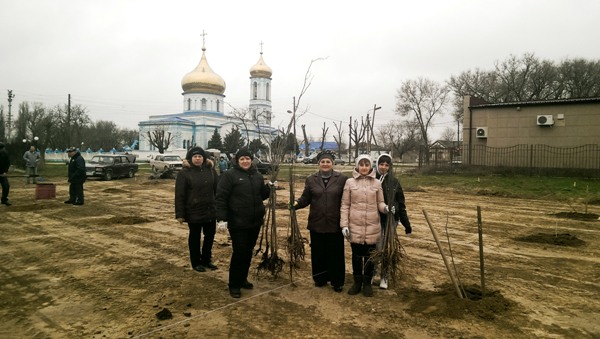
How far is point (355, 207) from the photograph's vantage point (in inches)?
177

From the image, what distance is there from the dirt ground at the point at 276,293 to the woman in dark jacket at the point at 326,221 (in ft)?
0.84

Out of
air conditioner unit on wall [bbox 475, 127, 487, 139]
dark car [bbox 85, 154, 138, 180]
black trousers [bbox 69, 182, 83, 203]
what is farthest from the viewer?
air conditioner unit on wall [bbox 475, 127, 487, 139]

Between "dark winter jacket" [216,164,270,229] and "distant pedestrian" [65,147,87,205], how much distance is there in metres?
8.90

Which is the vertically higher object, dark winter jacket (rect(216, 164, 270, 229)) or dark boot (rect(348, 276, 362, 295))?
dark winter jacket (rect(216, 164, 270, 229))

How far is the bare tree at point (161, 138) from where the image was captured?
56188mm

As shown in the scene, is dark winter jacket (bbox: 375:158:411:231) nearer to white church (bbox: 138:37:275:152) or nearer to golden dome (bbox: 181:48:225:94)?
white church (bbox: 138:37:275:152)

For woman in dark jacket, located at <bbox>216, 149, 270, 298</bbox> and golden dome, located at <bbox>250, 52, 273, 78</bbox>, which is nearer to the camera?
woman in dark jacket, located at <bbox>216, 149, 270, 298</bbox>

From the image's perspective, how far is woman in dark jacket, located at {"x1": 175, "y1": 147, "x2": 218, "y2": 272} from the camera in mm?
5230

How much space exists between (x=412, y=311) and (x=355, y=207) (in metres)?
1.27

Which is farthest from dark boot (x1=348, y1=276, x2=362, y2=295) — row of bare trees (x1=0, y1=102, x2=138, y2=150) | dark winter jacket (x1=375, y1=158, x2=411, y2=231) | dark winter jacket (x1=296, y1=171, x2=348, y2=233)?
row of bare trees (x1=0, y1=102, x2=138, y2=150)

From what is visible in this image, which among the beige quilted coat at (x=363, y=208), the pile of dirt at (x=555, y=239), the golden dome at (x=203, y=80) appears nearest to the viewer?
the beige quilted coat at (x=363, y=208)

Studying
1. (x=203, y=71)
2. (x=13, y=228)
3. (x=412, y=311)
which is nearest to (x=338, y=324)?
(x=412, y=311)

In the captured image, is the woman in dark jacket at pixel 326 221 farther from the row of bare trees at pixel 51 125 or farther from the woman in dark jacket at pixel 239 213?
the row of bare trees at pixel 51 125

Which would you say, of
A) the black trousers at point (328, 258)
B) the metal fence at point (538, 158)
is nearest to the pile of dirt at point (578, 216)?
the black trousers at point (328, 258)
